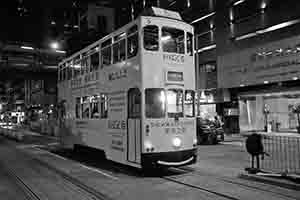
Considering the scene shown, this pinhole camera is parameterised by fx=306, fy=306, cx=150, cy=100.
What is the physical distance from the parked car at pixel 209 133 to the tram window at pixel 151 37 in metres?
12.0

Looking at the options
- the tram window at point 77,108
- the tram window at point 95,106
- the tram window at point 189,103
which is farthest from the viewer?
the tram window at point 77,108

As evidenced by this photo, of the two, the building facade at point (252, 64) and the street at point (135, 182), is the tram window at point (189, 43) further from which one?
the building facade at point (252, 64)

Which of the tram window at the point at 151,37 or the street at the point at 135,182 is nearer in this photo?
the street at the point at 135,182

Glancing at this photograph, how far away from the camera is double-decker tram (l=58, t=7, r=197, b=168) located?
9258 mm

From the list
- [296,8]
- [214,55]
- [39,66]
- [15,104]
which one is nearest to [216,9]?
[214,55]

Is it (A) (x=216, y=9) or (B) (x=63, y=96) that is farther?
(A) (x=216, y=9)

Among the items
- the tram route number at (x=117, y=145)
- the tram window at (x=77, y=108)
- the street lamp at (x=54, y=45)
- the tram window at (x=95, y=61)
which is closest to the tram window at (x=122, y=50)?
the tram window at (x=95, y=61)

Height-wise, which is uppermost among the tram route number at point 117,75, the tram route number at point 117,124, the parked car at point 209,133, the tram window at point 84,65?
the tram window at point 84,65

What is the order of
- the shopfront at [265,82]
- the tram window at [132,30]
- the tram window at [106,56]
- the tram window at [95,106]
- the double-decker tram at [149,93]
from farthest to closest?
the shopfront at [265,82]
the tram window at [95,106]
the tram window at [106,56]
the tram window at [132,30]
the double-decker tram at [149,93]

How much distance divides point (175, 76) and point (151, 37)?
1.44 meters

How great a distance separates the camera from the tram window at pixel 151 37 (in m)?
9.46

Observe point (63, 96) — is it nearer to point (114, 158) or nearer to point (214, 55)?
point (114, 158)

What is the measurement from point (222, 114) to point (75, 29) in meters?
25.3

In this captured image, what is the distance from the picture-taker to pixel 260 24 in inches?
881
